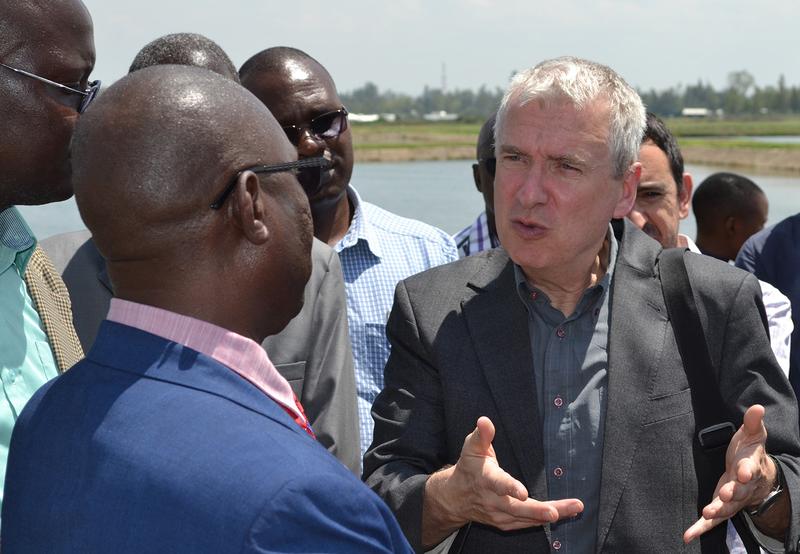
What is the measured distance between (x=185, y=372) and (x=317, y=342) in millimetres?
1503

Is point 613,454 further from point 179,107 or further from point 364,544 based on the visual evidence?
point 179,107

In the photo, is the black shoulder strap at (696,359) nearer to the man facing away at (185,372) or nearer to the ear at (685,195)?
the man facing away at (185,372)

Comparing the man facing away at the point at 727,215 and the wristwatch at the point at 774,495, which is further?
the man facing away at the point at 727,215

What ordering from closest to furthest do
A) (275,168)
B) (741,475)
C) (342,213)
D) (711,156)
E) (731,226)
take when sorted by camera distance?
(275,168)
(741,475)
(342,213)
(731,226)
(711,156)

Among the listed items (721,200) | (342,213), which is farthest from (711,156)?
(342,213)

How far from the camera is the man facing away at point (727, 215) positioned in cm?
818

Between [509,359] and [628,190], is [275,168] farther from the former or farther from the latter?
[628,190]

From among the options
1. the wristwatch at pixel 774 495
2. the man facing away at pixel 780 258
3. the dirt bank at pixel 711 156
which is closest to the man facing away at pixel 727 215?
the man facing away at pixel 780 258

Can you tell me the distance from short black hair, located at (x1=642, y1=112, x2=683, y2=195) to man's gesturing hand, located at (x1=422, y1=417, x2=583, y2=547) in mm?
2318

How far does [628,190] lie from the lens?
3236 mm

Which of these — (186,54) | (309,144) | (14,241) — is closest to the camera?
(14,241)

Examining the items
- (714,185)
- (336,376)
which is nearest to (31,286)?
(336,376)

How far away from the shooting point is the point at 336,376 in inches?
126

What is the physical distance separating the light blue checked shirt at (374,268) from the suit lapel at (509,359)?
788 mm
